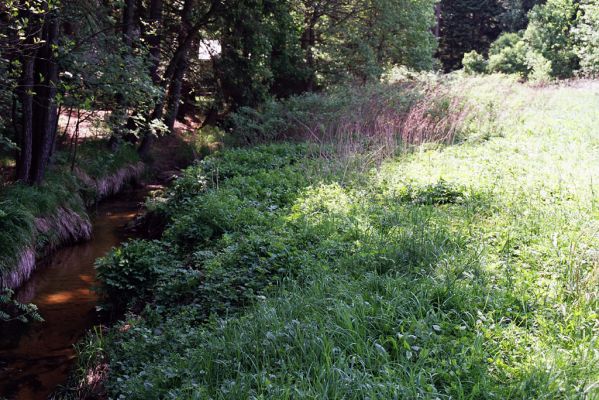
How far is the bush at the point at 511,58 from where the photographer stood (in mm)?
31078

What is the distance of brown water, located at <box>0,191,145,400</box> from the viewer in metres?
5.26

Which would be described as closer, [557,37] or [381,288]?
[381,288]

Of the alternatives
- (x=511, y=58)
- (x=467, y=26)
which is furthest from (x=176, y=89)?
(x=467, y=26)

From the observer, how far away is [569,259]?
434 cm

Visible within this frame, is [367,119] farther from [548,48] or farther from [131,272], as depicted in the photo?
[548,48]

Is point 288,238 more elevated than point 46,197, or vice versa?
point 46,197

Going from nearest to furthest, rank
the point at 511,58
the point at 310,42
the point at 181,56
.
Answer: the point at 181,56 < the point at 310,42 < the point at 511,58

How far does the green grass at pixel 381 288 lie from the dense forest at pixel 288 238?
2 cm

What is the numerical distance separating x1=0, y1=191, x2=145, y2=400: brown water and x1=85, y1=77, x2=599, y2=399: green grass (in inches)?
22.7

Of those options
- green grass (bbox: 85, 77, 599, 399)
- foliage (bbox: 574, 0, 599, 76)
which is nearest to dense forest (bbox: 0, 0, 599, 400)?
green grass (bbox: 85, 77, 599, 399)

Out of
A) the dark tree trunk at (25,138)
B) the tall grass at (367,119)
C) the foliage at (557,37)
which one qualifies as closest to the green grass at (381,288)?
the tall grass at (367,119)

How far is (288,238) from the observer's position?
6211 mm

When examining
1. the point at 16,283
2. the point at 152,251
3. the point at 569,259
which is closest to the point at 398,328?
the point at 569,259

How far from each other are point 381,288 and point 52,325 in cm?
437
